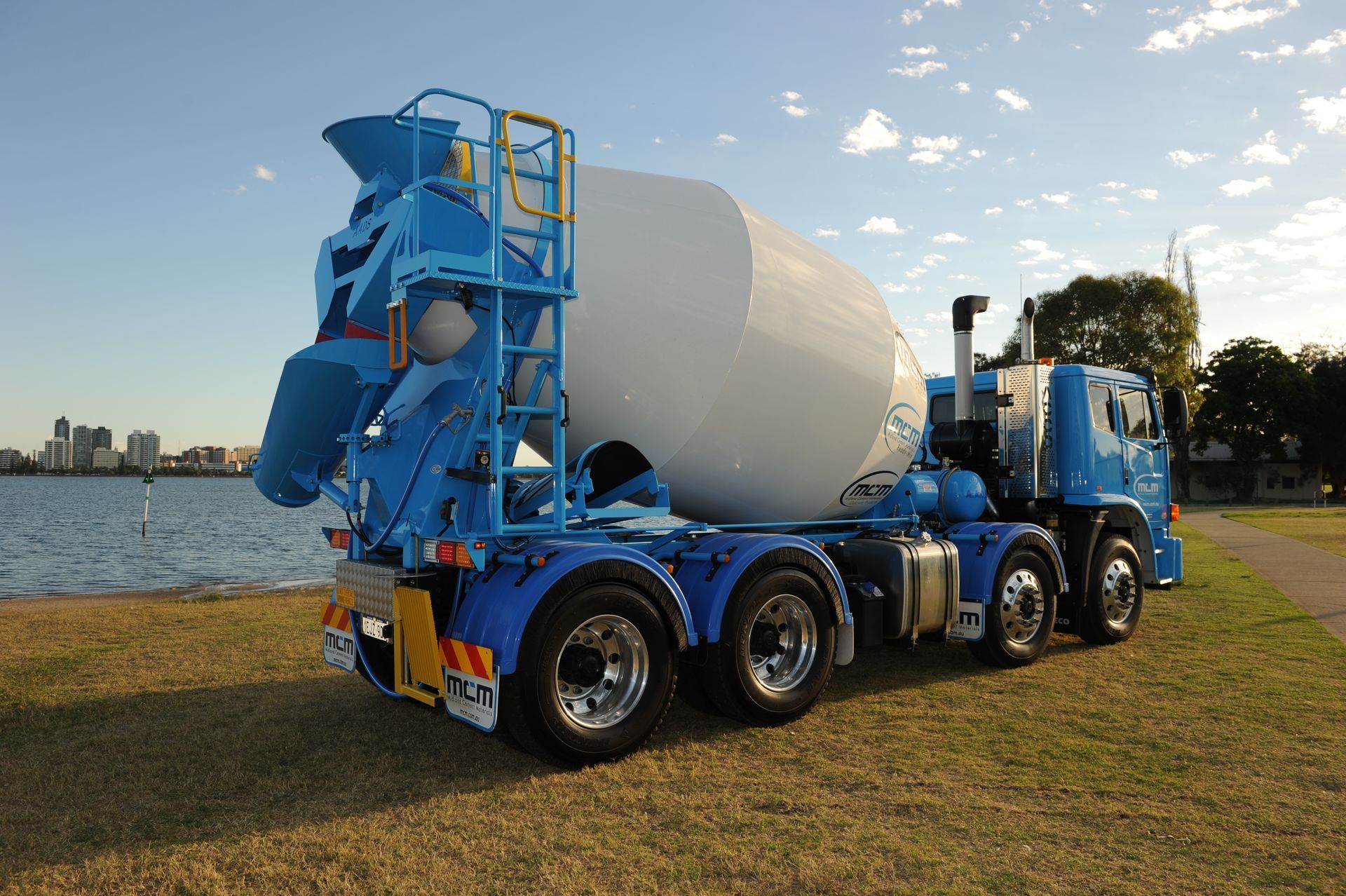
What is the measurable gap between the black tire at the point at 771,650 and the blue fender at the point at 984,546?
7.05ft

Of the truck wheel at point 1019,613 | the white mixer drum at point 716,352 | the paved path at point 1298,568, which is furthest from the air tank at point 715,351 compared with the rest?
the paved path at point 1298,568

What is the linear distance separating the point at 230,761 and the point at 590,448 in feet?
9.98

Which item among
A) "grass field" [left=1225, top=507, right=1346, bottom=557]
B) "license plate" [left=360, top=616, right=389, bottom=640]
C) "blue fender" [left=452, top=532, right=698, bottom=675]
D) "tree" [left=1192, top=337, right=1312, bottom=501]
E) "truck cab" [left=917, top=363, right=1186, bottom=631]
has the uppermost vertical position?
"tree" [left=1192, top=337, right=1312, bottom=501]

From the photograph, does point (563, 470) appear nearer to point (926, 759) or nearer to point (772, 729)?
point (772, 729)

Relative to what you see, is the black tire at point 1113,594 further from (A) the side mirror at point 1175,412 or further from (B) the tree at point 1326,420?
(B) the tree at point 1326,420

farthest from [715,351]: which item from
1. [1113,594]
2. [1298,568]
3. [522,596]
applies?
[1298,568]

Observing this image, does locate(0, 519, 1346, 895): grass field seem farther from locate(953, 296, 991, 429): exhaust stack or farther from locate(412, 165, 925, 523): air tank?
locate(953, 296, 991, 429): exhaust stack

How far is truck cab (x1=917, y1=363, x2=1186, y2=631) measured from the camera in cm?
989

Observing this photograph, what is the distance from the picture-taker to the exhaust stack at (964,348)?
990 cm

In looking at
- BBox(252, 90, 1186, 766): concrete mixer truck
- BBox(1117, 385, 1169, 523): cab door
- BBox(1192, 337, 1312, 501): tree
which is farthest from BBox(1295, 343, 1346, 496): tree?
BBox(252, 90, 1186, 766): concrete mixer truck

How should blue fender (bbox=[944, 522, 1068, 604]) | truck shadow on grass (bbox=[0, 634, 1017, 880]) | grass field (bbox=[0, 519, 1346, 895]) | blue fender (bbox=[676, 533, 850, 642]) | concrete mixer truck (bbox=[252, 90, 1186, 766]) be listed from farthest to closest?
blue fender (bbox=[944, 522, 1068, 604]), blue fender (bbox=[676, 533, 850, 642]), concrete mixer truck (bbox=[252, 90, 1186, 766]), truck shadow on grass (bbox=[0, 634, 1017, 880]), grass field (bbox=[0, 519, 1346, 895])

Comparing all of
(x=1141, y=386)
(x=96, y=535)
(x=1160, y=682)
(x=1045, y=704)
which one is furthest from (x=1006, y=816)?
(x=96, y=535)

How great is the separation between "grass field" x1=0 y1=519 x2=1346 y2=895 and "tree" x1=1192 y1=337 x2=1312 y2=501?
60.2 metres

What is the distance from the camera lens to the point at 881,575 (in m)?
7.79
